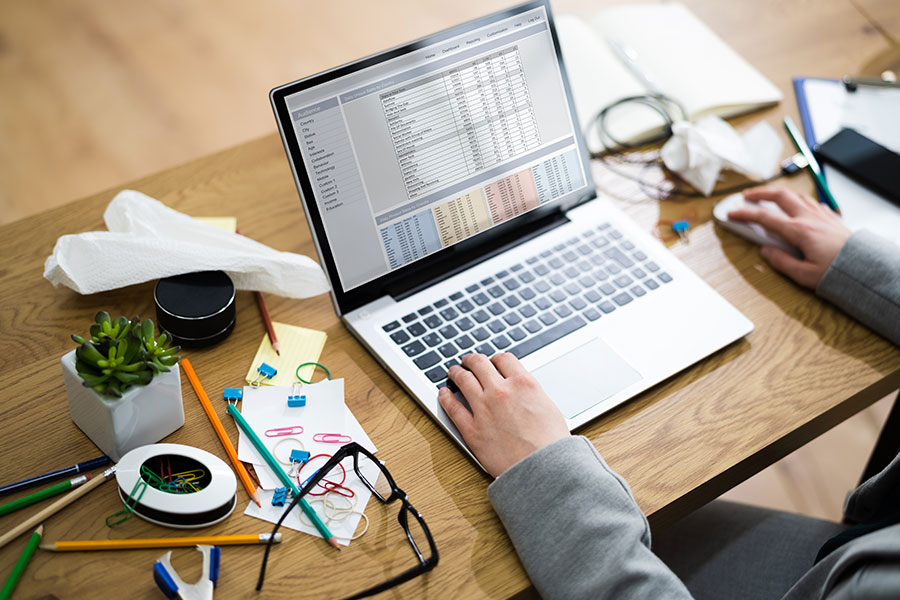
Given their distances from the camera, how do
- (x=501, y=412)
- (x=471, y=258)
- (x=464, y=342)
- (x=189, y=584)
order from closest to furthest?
(x=189, y=584)
(x=501, y=412)
(x=464, y=342)
(x=471, y=258)

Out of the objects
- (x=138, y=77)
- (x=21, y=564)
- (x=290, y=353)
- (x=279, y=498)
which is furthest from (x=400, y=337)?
(x=138, y=77)

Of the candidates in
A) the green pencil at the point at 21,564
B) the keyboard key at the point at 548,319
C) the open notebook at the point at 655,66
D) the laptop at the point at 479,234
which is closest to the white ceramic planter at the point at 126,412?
the green pencil at the point at 21,564

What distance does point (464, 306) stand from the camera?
99 centimetres

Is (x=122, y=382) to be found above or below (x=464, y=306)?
above

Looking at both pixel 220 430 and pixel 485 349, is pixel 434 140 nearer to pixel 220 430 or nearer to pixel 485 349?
pixel 485 349

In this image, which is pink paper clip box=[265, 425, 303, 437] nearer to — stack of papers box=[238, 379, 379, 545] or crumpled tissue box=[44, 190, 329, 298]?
stack of papers box=[238, 379, 379, 545]

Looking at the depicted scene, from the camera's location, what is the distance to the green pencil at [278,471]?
786 mm

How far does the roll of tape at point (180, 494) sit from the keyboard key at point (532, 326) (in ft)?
1.31

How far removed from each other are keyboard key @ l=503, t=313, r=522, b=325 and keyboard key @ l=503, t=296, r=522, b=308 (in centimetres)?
2

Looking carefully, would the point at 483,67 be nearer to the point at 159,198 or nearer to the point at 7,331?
the point at 159,198

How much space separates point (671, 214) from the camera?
1163 mm

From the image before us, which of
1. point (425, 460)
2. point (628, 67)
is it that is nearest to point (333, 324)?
point (425, 460)

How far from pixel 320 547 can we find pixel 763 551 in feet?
2.08

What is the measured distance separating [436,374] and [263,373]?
0.21 meters
